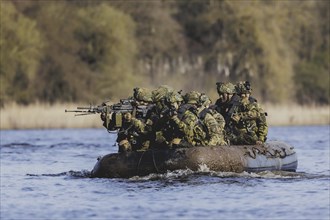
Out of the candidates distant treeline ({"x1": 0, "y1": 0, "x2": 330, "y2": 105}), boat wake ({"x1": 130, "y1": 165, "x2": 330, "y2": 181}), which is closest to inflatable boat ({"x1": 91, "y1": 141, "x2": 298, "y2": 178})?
boat wake ({"x1": 130, "y1": 165, "x2": 330, "y2": 181})

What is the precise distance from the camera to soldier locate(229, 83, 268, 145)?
24859mm

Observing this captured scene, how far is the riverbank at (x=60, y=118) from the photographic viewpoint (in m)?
43.6

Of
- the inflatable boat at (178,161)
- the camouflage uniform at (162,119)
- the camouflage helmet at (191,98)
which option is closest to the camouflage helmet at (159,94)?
the camouflage uniform at (162,119)

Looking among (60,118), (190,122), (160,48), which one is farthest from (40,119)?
(160,48)

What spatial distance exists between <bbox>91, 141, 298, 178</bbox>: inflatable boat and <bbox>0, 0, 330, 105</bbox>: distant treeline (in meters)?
30.3

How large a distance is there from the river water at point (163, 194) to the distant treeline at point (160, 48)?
28.2 m

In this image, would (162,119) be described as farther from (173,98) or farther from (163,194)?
(163,194)

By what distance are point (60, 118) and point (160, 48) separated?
22712mm

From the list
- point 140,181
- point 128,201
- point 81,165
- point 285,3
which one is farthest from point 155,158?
point 285,3

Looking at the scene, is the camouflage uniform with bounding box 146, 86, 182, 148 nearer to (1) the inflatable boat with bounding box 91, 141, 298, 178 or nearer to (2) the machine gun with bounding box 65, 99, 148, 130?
(2) the machine gun with bounding box 65, 99, 148, 130

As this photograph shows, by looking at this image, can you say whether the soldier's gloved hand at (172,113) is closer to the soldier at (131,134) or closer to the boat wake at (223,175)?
the soldier at (131,134)

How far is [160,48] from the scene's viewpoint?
6662 cm

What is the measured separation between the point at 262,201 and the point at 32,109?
2627 cm

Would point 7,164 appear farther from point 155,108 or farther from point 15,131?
point 15,131
